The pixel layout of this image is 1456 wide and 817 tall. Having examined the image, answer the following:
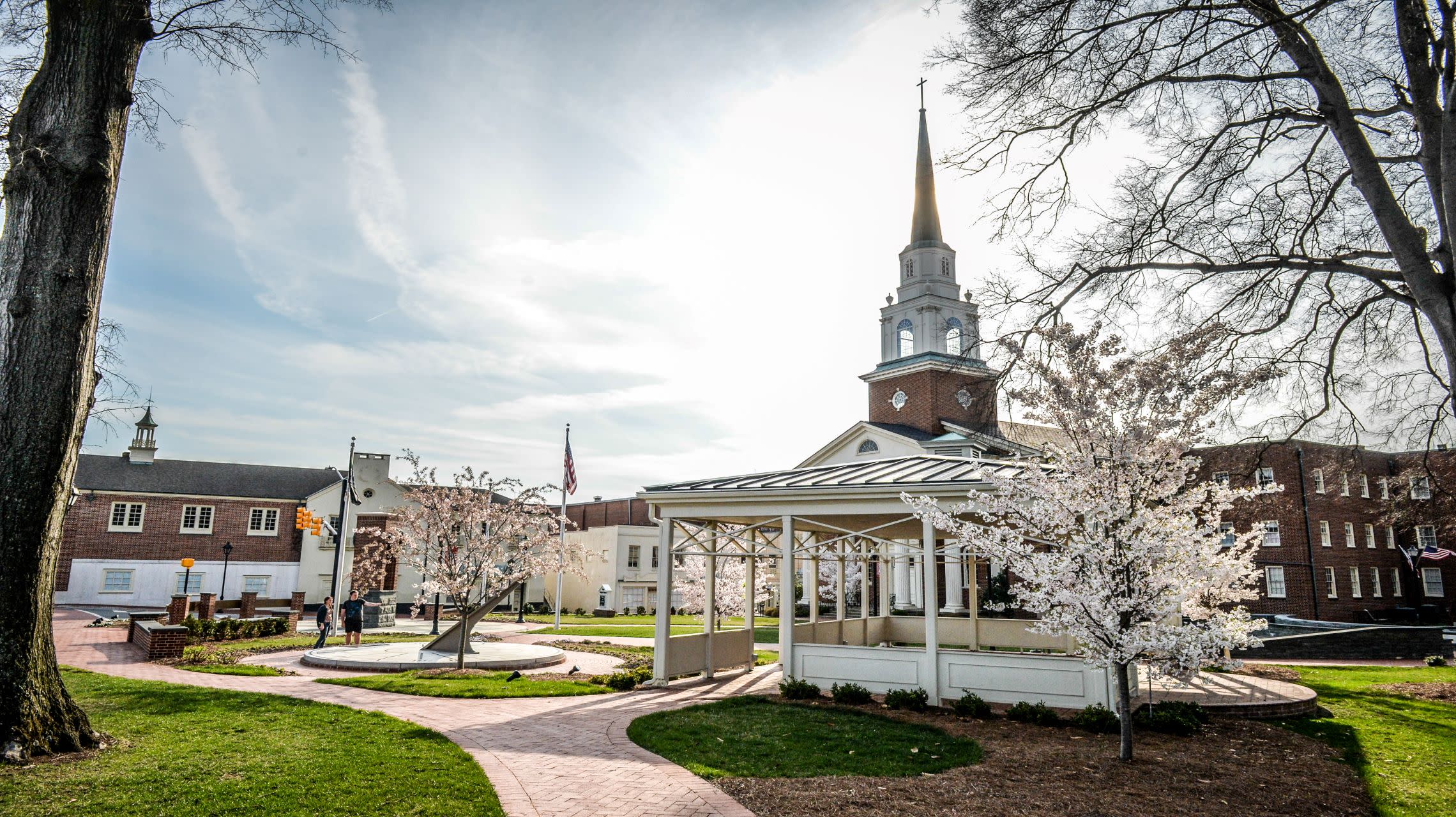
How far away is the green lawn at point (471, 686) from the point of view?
518 inches

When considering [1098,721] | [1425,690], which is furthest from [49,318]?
[1425,690]

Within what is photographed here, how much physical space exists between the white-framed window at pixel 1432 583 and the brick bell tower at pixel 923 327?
24.9 meters

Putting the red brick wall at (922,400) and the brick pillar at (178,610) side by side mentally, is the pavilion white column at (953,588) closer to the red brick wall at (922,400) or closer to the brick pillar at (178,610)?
the red brick wall at (922,400)

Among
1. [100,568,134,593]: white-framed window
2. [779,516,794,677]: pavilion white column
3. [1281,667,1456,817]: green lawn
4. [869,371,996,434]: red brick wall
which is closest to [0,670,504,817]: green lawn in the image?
[779,516,794,677]: pavilion white column

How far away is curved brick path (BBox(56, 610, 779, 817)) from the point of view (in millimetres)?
6965

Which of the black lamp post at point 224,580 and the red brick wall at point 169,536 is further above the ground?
the red brick wall at point 169,536

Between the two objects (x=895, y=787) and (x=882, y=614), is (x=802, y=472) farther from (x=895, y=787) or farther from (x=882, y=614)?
(x=895, y=787)

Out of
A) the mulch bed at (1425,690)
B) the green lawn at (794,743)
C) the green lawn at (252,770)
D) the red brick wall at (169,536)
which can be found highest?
the red brick wall at (169,536)

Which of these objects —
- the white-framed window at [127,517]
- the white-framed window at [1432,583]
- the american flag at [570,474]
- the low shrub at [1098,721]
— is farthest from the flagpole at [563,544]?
the white-framed window at [1432,583]

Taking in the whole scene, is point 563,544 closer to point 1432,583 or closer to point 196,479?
point 196,479

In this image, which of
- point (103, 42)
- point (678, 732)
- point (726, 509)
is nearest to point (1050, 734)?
point (678, 732)

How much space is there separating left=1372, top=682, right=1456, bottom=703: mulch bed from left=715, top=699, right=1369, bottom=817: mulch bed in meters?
7.23

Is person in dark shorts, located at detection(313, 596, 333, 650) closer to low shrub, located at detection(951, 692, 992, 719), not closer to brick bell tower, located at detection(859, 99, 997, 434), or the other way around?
low shrub, located at detection(951, 692, 992, 719)

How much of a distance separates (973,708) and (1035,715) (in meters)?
0.87
